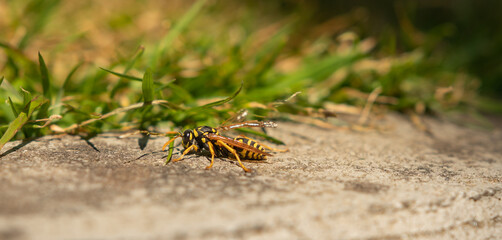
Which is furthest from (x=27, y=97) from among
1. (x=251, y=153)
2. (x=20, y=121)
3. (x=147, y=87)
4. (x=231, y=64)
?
(x=231, y=64)

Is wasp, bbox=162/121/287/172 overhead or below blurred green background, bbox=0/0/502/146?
below

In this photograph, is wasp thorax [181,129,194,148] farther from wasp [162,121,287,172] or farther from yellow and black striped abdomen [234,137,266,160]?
yellow and black striped abdomen [234,137,266,160]

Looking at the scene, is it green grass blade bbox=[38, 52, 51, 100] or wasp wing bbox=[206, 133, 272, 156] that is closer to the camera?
wasp wing bbox=[206, 133, 272, 156]

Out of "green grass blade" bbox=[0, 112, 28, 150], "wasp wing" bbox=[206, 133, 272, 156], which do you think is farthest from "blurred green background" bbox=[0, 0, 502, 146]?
"wasp wing" bbox=[206, 133, 272, 156]

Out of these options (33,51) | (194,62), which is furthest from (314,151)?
(33,51)

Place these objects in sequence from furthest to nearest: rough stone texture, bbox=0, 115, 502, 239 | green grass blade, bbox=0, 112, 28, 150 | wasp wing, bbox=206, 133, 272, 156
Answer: wasp wing, bbox=206, 133, 272, 156 < green grass blade, bbox=0, 112, 28, 150 < rough stone texture, bbox=0, 115, 502, 239

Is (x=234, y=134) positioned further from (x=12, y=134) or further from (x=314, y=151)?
(x=12, y=134)

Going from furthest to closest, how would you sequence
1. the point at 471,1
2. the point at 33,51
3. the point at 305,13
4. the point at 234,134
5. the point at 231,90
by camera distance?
the point at 471,1
the point at 305,13
the point at 33,51
the point at 231,90
the point at 234,134
